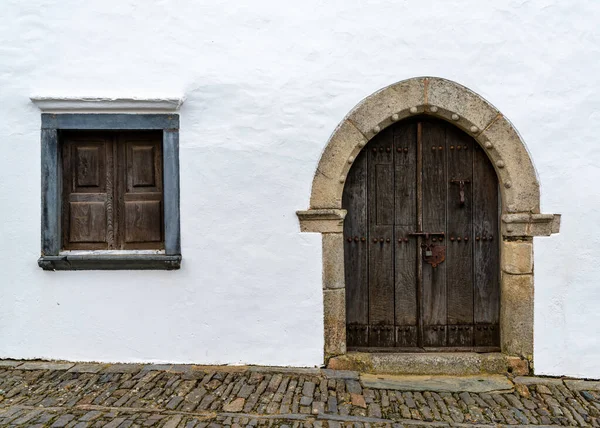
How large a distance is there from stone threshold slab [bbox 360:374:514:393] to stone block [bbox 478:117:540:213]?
1320mm

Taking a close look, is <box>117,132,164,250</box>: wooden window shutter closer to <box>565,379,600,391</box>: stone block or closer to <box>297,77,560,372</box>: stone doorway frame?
<box>297,77,560,372</box>: stone doorway frame

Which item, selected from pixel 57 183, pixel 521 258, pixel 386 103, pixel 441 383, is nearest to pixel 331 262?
pixel 441 383

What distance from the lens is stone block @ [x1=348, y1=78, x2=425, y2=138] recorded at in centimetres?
362

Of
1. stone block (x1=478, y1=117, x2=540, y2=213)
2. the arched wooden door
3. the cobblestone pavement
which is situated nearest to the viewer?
the cobblestone pavement

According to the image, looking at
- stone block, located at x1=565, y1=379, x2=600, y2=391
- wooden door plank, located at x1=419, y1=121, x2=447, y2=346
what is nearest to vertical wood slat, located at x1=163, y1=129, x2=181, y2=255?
wooden door plank, located at x1=419, y1=121, x2=447, y2=346

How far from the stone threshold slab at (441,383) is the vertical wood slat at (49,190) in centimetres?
270

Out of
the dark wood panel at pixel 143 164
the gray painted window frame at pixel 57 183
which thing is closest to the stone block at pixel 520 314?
the gray painted window frame at pixel 57 183

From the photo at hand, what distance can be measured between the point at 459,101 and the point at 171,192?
2.38m

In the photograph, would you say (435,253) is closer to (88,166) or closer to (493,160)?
(493,160)

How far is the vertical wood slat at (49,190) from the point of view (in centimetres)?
371

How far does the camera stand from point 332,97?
11.9ft

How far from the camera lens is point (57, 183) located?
148 inches

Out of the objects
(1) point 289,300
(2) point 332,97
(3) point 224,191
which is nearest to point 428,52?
(2) point 332,97

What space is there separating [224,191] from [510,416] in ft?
8.42
